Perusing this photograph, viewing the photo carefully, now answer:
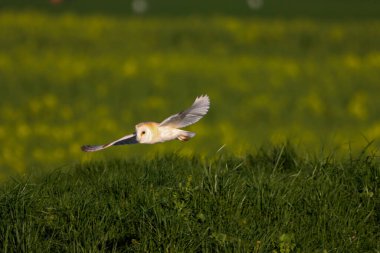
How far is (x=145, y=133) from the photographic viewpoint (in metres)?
3.71

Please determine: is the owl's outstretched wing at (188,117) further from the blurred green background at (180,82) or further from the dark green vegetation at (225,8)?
the dark green vegetation at (225,8)

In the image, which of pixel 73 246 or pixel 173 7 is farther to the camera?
pixel 173 7

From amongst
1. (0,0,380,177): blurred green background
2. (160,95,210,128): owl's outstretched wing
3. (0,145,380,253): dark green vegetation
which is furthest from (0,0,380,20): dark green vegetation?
(160,95,210,128): owl's outstretched wing

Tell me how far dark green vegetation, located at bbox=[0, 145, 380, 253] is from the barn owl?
134 centimetres

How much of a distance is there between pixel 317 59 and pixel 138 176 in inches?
585

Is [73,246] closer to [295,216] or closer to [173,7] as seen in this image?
[295,216]

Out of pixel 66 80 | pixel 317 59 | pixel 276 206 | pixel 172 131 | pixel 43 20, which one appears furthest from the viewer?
pixel 43 20

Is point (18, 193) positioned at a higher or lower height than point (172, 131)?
lower

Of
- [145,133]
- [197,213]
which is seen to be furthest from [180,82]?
[145,133]

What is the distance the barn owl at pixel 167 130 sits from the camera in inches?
146

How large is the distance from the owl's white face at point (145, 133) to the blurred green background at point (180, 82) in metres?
7.16

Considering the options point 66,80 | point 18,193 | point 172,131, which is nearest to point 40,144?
point 66,80

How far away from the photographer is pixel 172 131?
154 inches

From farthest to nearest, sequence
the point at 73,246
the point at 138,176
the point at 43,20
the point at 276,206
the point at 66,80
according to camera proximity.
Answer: the point at 43,20 → the point at 66,80 → the point at 138,176 → the point at 276,206 → the point at 73,246
